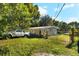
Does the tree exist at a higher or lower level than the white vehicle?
higher

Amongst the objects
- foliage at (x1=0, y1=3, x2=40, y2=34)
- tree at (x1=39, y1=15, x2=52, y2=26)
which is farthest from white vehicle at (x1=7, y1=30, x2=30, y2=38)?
tree at (x1=39, y1=15, x2=52, y2=26)

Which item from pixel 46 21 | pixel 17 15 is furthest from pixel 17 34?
pixel 46 21

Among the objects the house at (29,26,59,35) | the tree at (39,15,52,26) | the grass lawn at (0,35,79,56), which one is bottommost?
the grass lawn at (0,35,79,56)

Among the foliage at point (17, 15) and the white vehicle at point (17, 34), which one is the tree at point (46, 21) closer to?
the foliage at point (17, 15)

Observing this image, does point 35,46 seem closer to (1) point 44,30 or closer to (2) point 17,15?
(1) point 44,30

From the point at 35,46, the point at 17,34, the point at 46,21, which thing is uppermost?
the point at 46,21

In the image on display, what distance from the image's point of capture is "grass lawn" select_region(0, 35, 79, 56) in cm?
Result: 257

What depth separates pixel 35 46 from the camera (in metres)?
2.59

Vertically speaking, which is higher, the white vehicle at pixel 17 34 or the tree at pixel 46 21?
the tree at pixel 46 21

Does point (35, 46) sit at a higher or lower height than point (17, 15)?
lower

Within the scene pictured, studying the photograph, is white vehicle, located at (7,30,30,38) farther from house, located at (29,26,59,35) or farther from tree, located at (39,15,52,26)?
tree, located at (39,15,52,26)

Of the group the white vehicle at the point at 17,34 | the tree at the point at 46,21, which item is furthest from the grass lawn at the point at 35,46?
the tree at the point at 46,21

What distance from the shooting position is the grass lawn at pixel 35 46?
2.57 m

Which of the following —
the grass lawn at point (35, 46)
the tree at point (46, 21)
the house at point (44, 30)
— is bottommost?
the grass lawn at point (35, 46)
